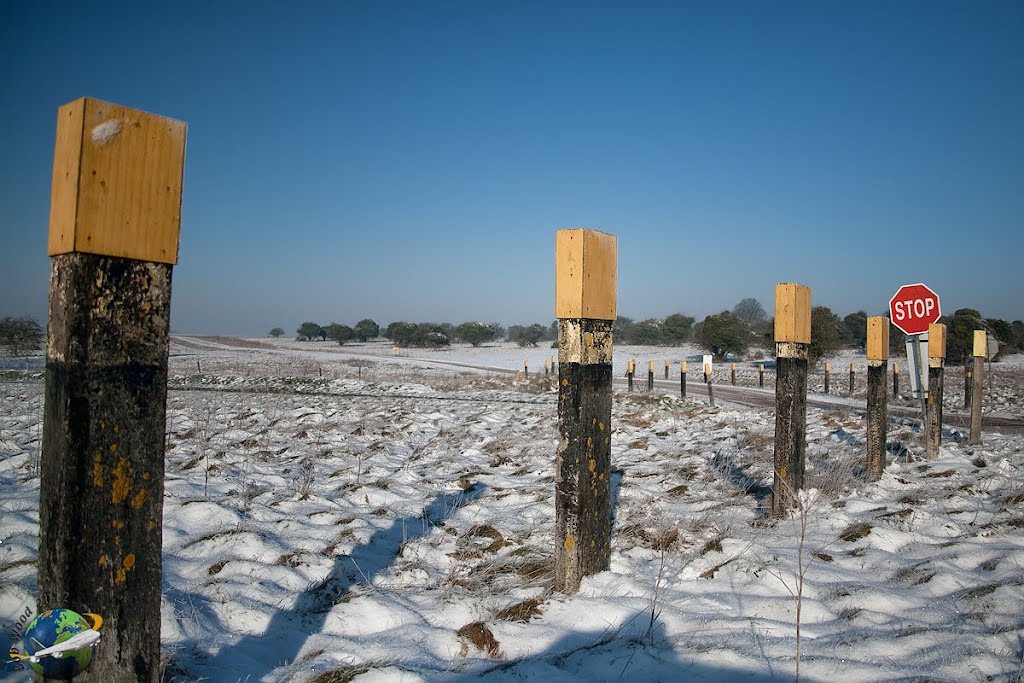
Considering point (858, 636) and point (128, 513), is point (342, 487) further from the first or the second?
point (858, 636)

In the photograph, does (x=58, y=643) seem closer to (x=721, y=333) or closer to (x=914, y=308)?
(x=914, y=308)

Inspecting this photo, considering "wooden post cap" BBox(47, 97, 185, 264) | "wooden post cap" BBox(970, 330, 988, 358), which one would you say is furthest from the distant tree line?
"wooden post cap" BBox(47, 97, 185, 264)

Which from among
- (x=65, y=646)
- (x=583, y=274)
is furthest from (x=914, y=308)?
(x=65, y=646)

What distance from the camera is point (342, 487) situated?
6.23m

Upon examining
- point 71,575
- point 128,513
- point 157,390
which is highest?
point 157,390

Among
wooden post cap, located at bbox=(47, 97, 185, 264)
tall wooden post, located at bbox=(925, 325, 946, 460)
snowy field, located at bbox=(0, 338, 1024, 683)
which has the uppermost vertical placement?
wooden post cap, located at bbox=(47, 97, 185, 264)

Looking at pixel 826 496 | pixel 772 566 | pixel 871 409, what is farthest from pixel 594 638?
pixel 871 409

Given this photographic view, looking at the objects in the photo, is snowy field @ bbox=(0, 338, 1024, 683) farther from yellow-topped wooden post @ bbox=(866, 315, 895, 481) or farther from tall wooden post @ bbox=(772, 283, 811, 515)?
tall wooden post @ bbox=(772, 283, 811, 515)

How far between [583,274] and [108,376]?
2539 millimetres

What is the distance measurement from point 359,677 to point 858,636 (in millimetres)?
2493

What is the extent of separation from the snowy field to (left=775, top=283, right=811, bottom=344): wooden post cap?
1.48 m

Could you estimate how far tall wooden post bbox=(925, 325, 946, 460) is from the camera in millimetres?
7523

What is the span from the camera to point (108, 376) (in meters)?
2.11

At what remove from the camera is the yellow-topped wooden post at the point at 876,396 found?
21.3 ft
